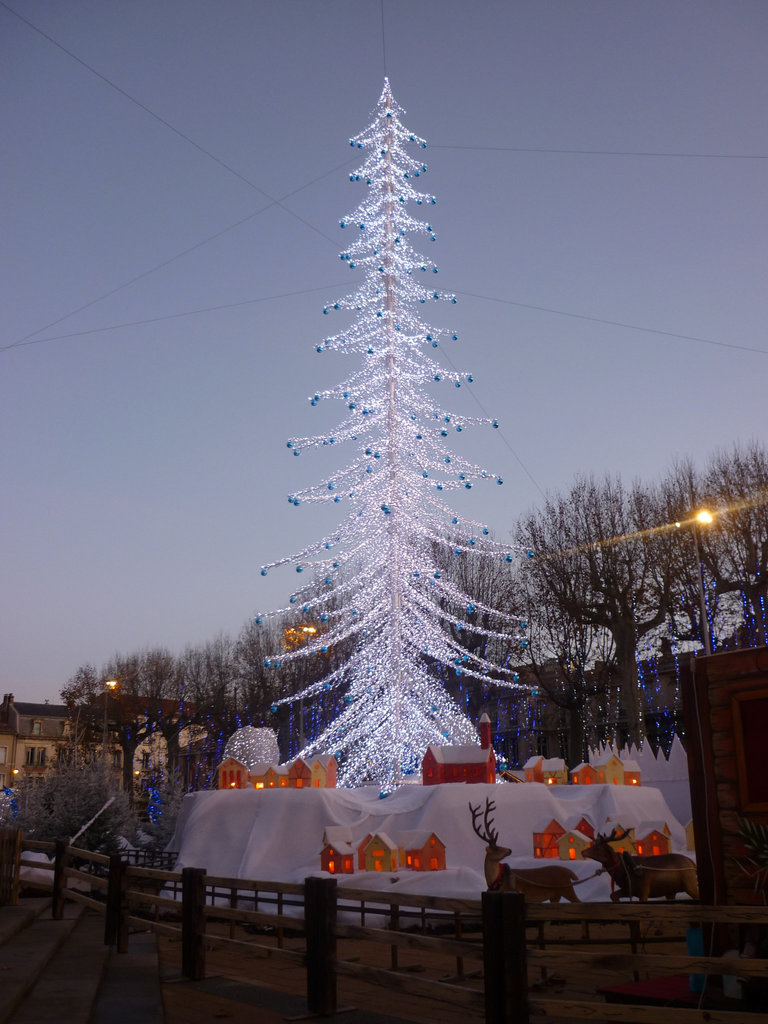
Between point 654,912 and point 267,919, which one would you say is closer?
point 654,912

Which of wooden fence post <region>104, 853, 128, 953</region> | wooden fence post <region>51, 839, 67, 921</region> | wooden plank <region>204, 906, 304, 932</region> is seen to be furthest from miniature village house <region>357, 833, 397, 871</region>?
wooden plank <region>204, 906, 304, 932</region>

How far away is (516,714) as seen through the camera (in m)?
50.0

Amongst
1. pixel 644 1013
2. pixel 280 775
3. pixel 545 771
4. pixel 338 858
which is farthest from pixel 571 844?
pixel 644 1013

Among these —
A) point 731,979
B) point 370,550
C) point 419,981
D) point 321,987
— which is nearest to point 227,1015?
point 321,987

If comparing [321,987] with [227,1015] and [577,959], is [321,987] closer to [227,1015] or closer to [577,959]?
[227,1015]

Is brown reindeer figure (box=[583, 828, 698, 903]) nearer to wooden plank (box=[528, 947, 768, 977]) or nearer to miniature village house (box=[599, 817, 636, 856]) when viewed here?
miniature village house (box=[599, 817, 636, 856])

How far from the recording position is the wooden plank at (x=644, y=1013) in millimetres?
6012

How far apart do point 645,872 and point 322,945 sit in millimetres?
7078

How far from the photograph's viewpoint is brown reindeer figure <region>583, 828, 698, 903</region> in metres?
13.3

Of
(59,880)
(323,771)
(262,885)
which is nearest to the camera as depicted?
(262,885)

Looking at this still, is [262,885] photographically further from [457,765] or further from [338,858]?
[457,765]

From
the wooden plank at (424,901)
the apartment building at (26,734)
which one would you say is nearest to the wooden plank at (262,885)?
the wooden plank at (424,901)

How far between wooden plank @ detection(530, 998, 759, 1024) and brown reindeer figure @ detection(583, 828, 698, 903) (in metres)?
6.97

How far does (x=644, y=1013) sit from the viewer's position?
6.28 metres
